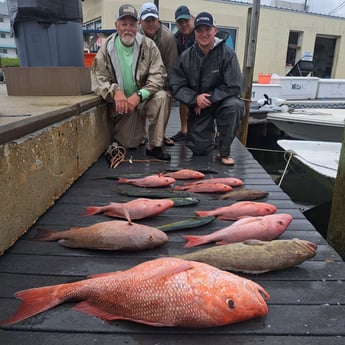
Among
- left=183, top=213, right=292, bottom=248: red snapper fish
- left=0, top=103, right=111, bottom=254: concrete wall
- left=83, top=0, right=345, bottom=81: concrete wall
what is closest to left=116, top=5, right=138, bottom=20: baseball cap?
left=0, top=103, right=111, bottom=254: concrete wall

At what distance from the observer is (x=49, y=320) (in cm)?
175

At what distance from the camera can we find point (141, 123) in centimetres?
521

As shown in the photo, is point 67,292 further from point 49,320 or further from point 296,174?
point 296,174

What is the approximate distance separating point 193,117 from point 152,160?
962 millimetres

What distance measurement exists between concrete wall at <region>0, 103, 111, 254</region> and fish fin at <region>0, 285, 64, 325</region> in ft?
1.93

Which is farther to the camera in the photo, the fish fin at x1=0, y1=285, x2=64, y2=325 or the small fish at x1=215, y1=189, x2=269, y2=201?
the small fish at x1=215, y1=189, x2=269, y2=201

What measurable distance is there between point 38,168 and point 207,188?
1695mm

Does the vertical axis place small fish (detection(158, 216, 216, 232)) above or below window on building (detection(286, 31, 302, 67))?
below

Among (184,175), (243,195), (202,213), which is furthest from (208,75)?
(202,213)

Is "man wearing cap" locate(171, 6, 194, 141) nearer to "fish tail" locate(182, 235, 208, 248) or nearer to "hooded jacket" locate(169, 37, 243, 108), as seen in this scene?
"hooded jacket" locate(169, 37, 243, 108)

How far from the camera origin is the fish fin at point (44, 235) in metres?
2.55

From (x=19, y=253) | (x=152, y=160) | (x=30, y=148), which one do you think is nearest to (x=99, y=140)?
(x=152, y=160)

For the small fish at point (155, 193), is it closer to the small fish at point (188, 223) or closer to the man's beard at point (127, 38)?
the small fish at point (188, 223)

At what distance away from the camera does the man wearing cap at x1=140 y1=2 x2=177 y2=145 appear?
5.06 meters
